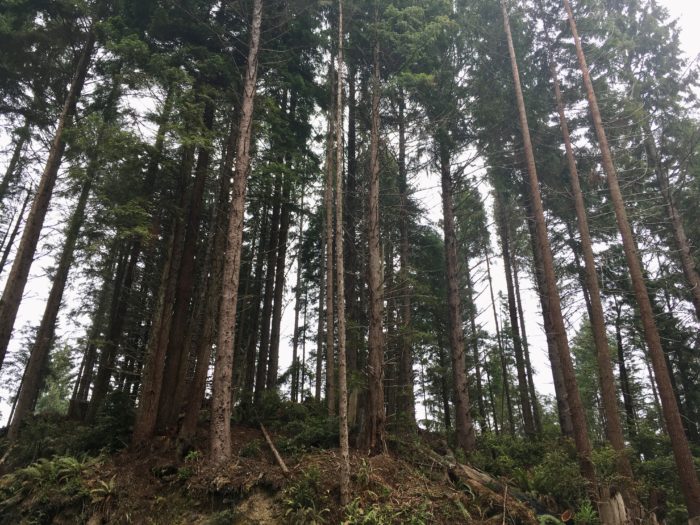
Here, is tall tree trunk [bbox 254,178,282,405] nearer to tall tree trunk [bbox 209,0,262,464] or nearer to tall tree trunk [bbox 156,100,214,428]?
tall tree trunk [bbox 156,100,214,428]

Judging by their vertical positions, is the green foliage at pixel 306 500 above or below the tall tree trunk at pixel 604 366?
below

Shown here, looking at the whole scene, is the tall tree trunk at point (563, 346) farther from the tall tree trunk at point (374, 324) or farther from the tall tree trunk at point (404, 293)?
the tall tree trunk at point (374, 324)

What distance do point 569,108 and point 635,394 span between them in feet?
53.6

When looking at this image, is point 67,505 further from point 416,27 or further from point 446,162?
point 416,27

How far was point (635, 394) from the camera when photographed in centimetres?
2117

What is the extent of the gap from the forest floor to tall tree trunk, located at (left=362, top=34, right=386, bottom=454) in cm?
52

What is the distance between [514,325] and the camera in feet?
57.7

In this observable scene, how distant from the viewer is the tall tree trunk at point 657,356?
843cm

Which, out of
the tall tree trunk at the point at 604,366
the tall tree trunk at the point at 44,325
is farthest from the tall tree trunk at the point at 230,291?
the tall tree trunk at the point at 604,366

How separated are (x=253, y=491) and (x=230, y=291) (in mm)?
3875

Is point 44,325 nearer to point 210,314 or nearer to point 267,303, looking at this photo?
point 210,314

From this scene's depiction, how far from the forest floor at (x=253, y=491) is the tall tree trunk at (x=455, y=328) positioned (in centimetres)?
310

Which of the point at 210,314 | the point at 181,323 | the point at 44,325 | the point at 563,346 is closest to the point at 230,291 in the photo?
the point at 210,314

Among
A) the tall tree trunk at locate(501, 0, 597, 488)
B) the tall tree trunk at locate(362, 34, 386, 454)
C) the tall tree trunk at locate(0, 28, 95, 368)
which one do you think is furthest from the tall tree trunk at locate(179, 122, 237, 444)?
the tall tree trunk at locate(501, 0, 597, 488)
